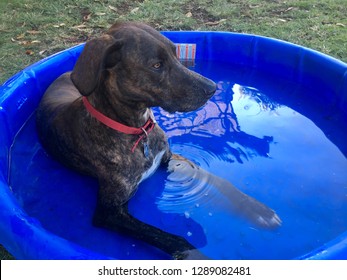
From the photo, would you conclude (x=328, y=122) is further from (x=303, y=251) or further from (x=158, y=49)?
(x=158, y=49)

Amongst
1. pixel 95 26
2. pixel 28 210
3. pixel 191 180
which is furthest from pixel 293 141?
pixel 95 26

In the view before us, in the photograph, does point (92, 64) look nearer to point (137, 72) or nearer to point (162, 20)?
point (137, 72)

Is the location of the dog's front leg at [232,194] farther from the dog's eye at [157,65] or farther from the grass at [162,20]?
the grass at [162,20]

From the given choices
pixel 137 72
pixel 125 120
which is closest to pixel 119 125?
pixel 125 120

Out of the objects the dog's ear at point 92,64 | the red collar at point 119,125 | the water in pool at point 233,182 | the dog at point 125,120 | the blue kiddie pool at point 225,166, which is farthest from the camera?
the water in pool at point 233,182

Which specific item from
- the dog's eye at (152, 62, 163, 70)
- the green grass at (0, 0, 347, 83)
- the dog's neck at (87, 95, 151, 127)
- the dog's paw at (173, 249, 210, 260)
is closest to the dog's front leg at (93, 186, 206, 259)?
the dog's paw at (173, 249, 210, 260)

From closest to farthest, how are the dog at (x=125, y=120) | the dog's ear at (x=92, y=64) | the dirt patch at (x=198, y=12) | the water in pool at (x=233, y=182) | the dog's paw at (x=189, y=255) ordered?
the dog's ear at (x=92, y=64) → the dog at (x=125, y=120) → the dog's paw at (x=189, y=255) → the water in pool at (x=233, y=182) → the dirt patch at (x=198, y=12)

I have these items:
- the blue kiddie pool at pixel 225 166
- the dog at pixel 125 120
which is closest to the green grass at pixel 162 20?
the blue kiddie pool at pixel 225 166

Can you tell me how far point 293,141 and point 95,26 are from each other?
4.26 metres

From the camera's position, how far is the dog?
3148 mm

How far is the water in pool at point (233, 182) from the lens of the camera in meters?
3.66

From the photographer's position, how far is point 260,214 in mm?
3760
